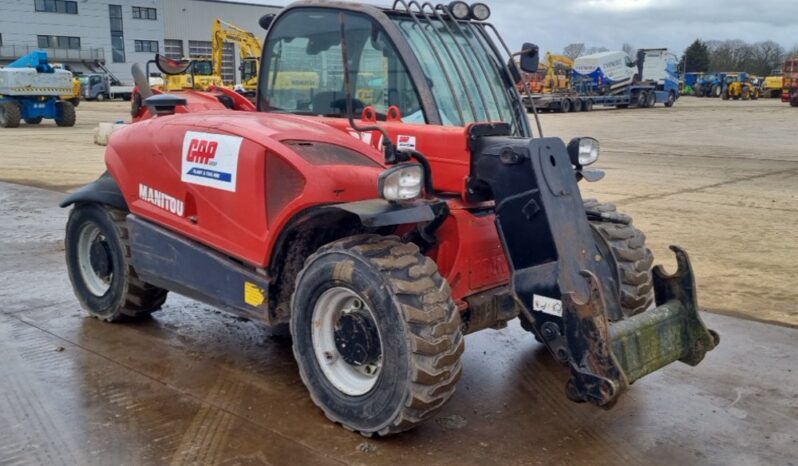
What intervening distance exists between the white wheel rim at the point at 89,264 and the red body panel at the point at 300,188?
137cm

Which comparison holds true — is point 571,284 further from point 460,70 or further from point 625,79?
point 625,79

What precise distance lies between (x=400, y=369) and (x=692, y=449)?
1526 mm

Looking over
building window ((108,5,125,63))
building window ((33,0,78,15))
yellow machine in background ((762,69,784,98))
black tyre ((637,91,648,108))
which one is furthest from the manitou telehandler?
building window ((108,5,125,63))

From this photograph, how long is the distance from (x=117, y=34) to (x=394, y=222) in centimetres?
8030

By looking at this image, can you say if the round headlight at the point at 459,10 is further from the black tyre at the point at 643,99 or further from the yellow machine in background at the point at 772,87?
the yellow machine in background at the point at 772,87

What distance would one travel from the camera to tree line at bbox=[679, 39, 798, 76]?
84.2 m

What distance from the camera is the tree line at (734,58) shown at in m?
84.2

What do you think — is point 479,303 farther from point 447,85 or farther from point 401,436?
point 447,85

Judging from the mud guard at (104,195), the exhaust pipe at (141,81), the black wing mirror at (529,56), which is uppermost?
the black wing mirror at (529,56)

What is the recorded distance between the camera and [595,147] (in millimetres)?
4367

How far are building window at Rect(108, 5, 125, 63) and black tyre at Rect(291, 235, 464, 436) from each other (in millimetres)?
78597

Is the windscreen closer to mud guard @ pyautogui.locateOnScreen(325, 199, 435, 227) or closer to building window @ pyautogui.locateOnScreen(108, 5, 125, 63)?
mud guard @ pyautogui.locateOnScreen(325, 199, 435, 227)

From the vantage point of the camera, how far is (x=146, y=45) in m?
78.2

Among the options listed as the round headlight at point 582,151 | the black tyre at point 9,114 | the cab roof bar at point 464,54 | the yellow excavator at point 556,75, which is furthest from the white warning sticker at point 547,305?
the yellow excavator at point 556,75
